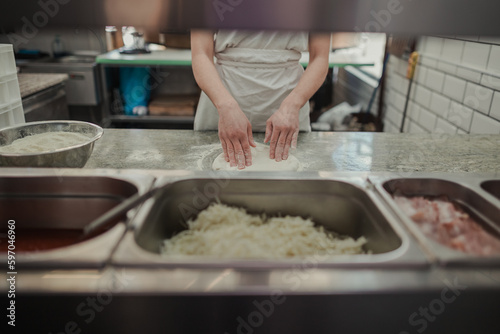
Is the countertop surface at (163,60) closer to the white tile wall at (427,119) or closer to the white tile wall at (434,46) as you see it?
the white tile wall at (434,46)

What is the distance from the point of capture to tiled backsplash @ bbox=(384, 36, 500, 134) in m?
2.45

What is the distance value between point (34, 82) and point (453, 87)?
3.44 meters

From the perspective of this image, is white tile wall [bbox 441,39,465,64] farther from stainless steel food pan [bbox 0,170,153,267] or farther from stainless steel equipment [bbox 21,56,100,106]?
stainless steel equipment [bbox 21,56,100,106]

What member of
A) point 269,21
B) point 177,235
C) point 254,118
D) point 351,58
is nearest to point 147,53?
point 351,58

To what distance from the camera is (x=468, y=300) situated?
79 centimetres

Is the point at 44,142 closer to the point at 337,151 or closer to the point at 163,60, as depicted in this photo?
the point at 337,151

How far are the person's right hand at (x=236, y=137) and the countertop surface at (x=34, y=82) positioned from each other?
2042 mm

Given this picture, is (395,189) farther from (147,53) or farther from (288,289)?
(147,53)

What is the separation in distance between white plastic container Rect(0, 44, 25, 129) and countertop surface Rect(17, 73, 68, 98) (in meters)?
1.12

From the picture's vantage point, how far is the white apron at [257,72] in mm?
2141

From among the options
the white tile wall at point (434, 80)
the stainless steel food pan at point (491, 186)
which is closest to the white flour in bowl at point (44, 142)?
the stainless steel food pan at point (491, 186)

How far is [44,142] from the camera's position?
1406 millimetres

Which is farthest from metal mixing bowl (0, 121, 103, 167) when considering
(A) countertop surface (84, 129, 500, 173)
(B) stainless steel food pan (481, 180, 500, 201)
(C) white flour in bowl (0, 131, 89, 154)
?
(B) stainless steel food pan (481, 180, 500, 201)

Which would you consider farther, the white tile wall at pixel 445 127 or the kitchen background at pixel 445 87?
the white tile wall at pixel 445 127
